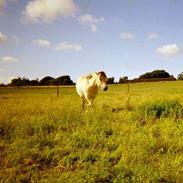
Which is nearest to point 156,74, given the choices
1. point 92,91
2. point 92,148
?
point 92,91

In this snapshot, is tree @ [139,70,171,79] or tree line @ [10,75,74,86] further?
tree @ [139,70,171,79]

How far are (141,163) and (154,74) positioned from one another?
66837 mm

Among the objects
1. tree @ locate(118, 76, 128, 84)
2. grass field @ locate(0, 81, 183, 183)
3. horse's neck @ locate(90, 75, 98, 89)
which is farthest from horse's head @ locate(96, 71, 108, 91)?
tree @ locate(118, 76, 128, 84)

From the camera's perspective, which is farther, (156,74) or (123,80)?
(156,74)

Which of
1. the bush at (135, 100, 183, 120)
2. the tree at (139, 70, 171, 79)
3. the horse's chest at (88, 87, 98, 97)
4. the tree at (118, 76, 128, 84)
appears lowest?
the bush at (135, 100, 183, 120)

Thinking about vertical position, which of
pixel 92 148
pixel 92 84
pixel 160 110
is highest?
pixel 92 84

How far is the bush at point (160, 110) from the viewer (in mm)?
10531

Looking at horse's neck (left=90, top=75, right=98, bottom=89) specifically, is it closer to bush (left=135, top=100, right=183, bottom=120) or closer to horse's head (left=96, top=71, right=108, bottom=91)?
horse's head (left=96, top=71, right=108, bottom=91)

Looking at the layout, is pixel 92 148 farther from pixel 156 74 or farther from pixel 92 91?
pixel 156 74

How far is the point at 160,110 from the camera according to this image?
1125 cm

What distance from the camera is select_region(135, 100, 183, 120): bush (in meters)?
10.5

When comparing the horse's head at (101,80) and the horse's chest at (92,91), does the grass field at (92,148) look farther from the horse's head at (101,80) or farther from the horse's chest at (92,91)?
the horse's chest at (92,91)

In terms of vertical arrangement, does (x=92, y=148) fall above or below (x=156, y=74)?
below

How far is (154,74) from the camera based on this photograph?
72.1 m
